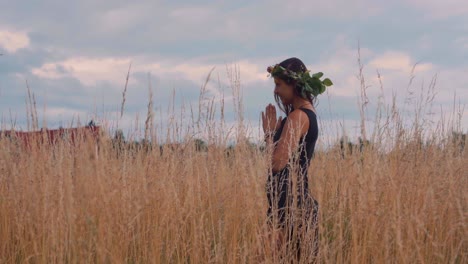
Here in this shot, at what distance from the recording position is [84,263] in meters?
2.33

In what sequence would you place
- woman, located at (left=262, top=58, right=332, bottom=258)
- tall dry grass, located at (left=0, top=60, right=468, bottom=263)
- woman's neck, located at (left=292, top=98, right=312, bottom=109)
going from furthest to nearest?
1. woman's neck, located at (left=292, top=98, right=312, bottom=109)
2. woman, located at (left=262, top=58, right=332, bottom=258)
3. tall dry grass, located at (left=0, top=60, right=468, bottom=263)

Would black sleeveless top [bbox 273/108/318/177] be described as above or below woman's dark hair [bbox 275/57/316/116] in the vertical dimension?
below

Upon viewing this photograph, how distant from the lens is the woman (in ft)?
9.01

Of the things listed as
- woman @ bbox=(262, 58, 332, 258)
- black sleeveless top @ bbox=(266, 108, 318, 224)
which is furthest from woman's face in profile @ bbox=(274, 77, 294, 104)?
black sleeveless top @ bbox=(266, 108, 318, 224)

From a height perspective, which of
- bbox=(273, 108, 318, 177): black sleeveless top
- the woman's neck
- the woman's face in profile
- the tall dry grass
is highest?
the woman's face in profile

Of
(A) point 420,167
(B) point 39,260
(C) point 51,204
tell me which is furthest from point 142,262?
(A) point 420,167

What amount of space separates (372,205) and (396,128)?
5.35 ft

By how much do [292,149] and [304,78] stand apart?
509mm

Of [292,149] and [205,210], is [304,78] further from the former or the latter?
[205,210]

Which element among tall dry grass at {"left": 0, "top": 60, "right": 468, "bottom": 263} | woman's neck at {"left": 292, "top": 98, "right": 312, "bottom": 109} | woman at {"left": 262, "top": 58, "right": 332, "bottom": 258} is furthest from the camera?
woman's neck at {"left": 292, "top": 98, "right": 312, "bottom": 109}

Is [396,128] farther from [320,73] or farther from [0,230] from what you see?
[0,230]

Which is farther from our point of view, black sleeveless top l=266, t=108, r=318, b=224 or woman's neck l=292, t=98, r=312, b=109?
woman's neck l=292, t=98, r=312, b=109

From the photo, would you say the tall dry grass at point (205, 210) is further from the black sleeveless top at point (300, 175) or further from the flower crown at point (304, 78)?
the flower crown at point (304, 78)

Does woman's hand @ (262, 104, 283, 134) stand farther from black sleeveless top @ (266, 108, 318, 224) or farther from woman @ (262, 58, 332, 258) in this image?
black sleeveless top @ (266, 108, 318, 224)
